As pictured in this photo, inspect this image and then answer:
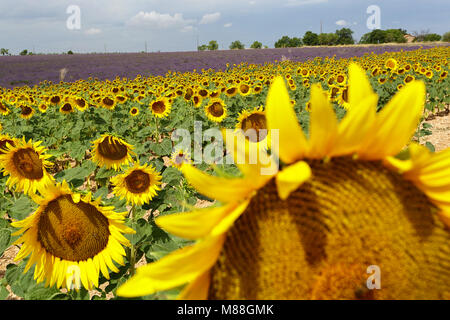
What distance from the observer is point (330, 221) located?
77cm

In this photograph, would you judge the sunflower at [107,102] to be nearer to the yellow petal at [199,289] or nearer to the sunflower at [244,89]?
the sunflower at [244,89]

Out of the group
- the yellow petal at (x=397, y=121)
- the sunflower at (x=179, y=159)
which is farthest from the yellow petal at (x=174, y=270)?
the sunflower at (x=179, y=159)

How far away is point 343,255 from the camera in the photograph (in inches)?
30.0

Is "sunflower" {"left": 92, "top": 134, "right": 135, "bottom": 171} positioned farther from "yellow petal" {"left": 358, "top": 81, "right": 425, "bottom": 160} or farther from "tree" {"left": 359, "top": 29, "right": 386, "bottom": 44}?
"tree" {"left": 359, "top": 29, "right": 386, "bottom": 44}

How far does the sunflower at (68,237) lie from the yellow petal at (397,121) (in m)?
1.55

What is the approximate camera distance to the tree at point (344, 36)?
70.1 m

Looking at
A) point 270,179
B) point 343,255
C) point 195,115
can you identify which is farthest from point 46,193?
point 195,115

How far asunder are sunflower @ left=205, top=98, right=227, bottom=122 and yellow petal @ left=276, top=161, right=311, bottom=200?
8.03 m

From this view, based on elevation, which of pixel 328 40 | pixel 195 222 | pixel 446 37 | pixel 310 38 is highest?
pixel 310 38

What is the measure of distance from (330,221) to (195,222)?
31 cm

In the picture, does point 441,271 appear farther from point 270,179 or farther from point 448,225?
point 270,179

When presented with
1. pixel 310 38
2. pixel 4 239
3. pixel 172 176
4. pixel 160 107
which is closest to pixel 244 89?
pixel 160 107

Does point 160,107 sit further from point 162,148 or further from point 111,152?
point 111,152
